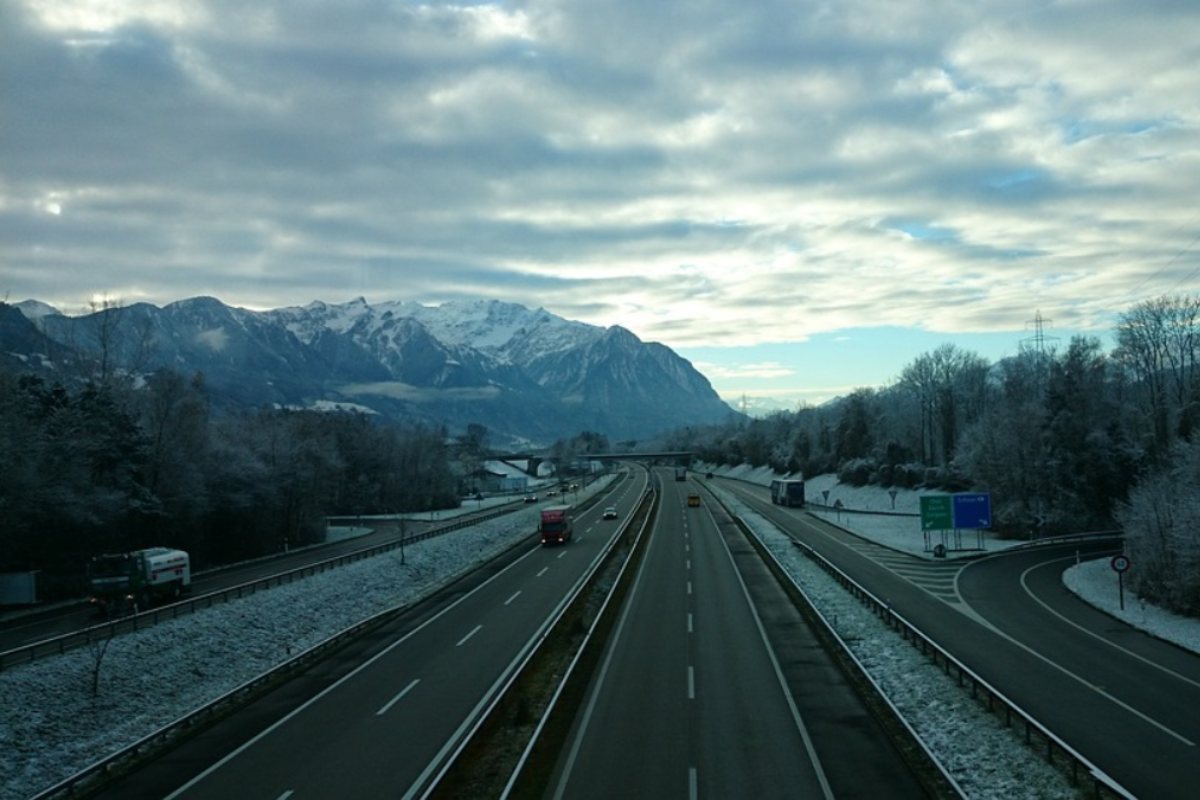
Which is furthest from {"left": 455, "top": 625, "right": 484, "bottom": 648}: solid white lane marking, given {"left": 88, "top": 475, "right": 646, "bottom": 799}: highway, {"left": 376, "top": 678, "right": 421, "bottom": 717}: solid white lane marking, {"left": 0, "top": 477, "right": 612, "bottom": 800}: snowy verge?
{"left": 0, "top": 477, "right": 612, "bottom": 800}: snowy verge

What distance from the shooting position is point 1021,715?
18594mm

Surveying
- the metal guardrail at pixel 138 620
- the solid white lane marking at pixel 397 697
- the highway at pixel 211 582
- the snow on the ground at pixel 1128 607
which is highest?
the metal guardrail at pixel 138 620

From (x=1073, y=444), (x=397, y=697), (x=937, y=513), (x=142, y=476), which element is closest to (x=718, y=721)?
(x=397, y=697)

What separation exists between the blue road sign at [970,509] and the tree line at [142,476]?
176 ft

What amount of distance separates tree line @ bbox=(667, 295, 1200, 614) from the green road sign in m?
10.1

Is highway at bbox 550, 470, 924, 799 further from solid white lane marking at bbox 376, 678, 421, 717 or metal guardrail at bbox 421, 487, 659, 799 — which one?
solid white lane marking at bbox 376, 678, 421, 717

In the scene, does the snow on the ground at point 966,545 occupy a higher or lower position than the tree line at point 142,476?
lower

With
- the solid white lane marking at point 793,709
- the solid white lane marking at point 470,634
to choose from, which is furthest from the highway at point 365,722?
the solid white lane marking at point 793,709

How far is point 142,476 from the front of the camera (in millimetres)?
57750

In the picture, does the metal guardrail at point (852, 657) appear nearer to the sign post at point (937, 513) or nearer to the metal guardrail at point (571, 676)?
the metal guardrail at point (571, 676)

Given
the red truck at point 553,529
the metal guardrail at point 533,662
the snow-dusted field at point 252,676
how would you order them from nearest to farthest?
the metal guardrail at point 533,662, the snow-dusted field at point 252,676, the red truck at point 553,529

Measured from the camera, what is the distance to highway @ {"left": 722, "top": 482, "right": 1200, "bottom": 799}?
1812cm

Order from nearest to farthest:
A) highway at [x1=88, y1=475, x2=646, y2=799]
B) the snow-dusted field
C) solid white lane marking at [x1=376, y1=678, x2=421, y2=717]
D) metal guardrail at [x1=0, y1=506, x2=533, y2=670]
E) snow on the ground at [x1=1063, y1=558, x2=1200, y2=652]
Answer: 1. highway at [x1=88, y1=475, x2=646, y2=799]
2. the snow-dusted field
3. solid white lane marking at [x1=376, y1=678, x2=421, y2=717]
4. metal guardrail at [x1=0, y1=506, x2=533, y2=670]
5. snow on the ground at [x1=1063, y1=558, x2=1200, y2=652]

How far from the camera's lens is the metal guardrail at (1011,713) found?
15.2 meters
